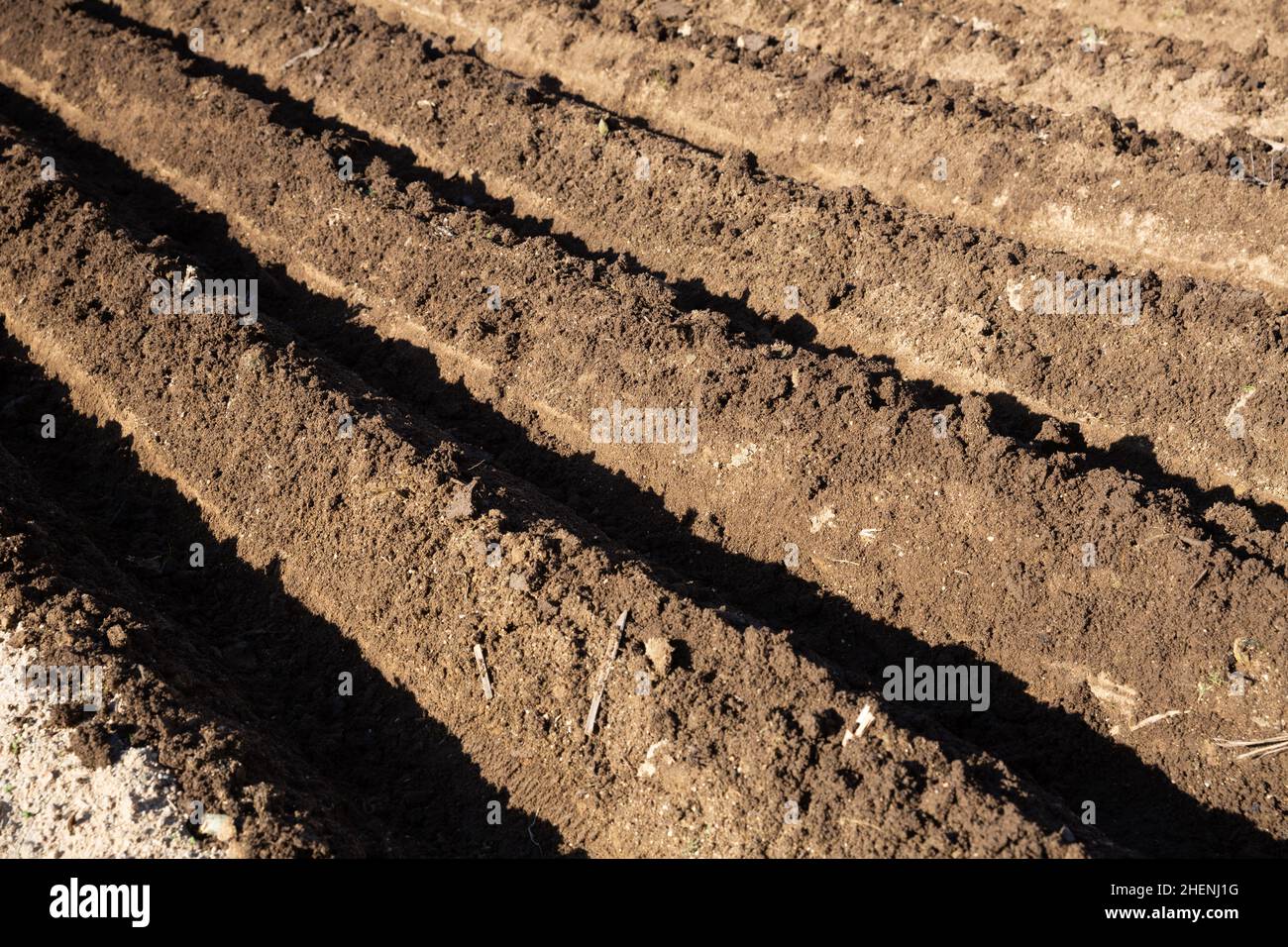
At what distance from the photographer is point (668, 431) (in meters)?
7.90

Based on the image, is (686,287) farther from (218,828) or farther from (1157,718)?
(218,828)

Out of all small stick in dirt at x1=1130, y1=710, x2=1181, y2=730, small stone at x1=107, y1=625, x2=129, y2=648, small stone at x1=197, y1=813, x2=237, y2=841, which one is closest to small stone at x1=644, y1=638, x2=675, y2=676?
small stone at x1=197, y1=813, x2=237, y2=841

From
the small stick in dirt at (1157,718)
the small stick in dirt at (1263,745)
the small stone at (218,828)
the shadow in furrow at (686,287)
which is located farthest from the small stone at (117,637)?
the small stick in dirt at (1263,745)

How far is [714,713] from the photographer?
5.69 m

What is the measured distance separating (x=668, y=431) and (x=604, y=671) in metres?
2.46

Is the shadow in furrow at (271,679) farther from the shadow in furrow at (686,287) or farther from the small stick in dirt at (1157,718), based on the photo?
the shadow in furrow at (686,287)

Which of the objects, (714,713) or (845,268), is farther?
(845,268)

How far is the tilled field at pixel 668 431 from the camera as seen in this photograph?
5.87 m

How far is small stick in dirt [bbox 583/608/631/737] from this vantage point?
5.90 m

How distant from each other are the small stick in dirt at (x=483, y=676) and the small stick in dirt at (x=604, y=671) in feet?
2.24

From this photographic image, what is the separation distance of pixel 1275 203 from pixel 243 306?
367 inches

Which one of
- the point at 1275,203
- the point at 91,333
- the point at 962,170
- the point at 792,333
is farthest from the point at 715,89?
the point at 91,333

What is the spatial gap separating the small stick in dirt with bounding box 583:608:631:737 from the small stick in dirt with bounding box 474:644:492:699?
682 millimetres
